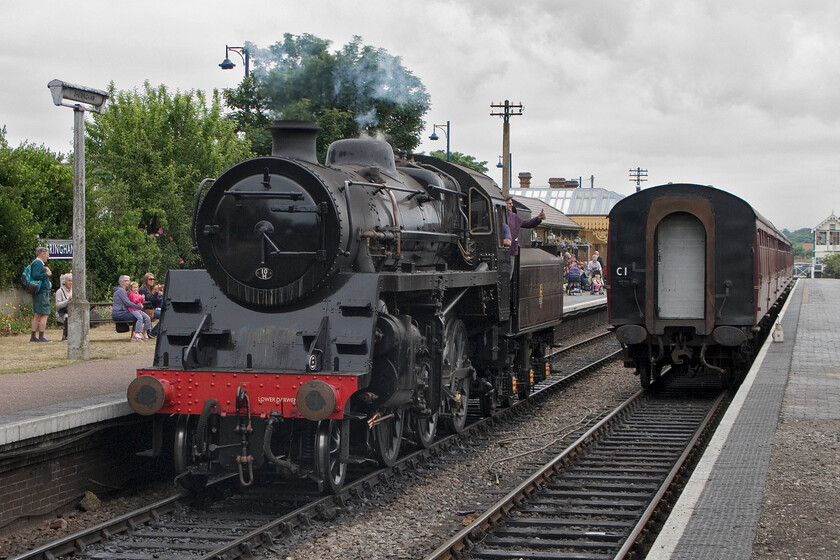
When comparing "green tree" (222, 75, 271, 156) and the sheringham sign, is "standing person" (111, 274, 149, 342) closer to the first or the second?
the sheringham sign

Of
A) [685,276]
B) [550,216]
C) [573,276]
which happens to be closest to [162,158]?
[573,276]

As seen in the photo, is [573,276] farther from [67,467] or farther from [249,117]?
[67,467]

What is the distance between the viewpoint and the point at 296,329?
804 centimetres

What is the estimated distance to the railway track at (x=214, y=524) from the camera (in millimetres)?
6609

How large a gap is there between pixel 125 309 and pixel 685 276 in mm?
8655

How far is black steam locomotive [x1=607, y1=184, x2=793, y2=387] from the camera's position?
13250mm

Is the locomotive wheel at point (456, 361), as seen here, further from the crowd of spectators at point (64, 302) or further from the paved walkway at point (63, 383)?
the crowd of spectators at point (64, 302)

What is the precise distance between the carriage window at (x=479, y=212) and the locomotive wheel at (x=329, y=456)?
14.4 ft

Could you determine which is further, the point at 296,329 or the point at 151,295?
the point at 151,295

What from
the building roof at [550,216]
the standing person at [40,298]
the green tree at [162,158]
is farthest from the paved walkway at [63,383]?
the building roof at [550,216]

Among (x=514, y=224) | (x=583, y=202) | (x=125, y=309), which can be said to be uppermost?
(x=583, y=202)

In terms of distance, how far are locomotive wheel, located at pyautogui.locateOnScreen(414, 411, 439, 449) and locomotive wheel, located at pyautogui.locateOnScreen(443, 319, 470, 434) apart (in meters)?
0.38

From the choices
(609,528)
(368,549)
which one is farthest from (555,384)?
(368,549)

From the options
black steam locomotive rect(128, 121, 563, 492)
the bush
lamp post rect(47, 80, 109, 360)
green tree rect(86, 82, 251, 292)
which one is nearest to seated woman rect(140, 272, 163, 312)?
the bush
